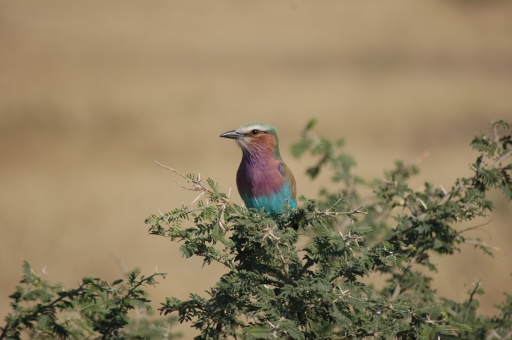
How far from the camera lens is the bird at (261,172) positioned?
487cm

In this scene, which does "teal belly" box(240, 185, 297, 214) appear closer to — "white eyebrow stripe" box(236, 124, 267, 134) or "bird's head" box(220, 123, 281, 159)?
"bird's head" box(220, 123, 281, 159)

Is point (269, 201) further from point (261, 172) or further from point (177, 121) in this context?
point (177, 121)

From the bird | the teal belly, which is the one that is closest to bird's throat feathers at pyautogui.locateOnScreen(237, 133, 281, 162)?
the bird

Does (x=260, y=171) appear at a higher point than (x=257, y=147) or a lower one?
lower

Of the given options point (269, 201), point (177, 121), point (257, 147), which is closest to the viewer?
point (269, 201)

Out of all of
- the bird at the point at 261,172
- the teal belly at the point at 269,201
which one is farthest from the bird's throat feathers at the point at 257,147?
the teal belly at the point at 269,201

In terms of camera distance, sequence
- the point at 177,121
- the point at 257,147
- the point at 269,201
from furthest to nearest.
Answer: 1. the point at 177,121
2. the point at 257,147
3. the point at 269,201

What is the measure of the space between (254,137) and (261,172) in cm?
30

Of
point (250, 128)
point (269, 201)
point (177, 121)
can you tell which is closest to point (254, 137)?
point (250, 128)

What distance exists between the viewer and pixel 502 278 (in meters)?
6.82

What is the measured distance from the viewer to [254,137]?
5.07 metres

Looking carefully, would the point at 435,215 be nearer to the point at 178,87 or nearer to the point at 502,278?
the point at 502,278

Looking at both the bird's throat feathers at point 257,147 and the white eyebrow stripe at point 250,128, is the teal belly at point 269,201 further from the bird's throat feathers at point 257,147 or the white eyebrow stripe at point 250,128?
the white eyebrow stripe at point 250,128

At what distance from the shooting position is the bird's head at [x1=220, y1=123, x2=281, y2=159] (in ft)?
16.5
